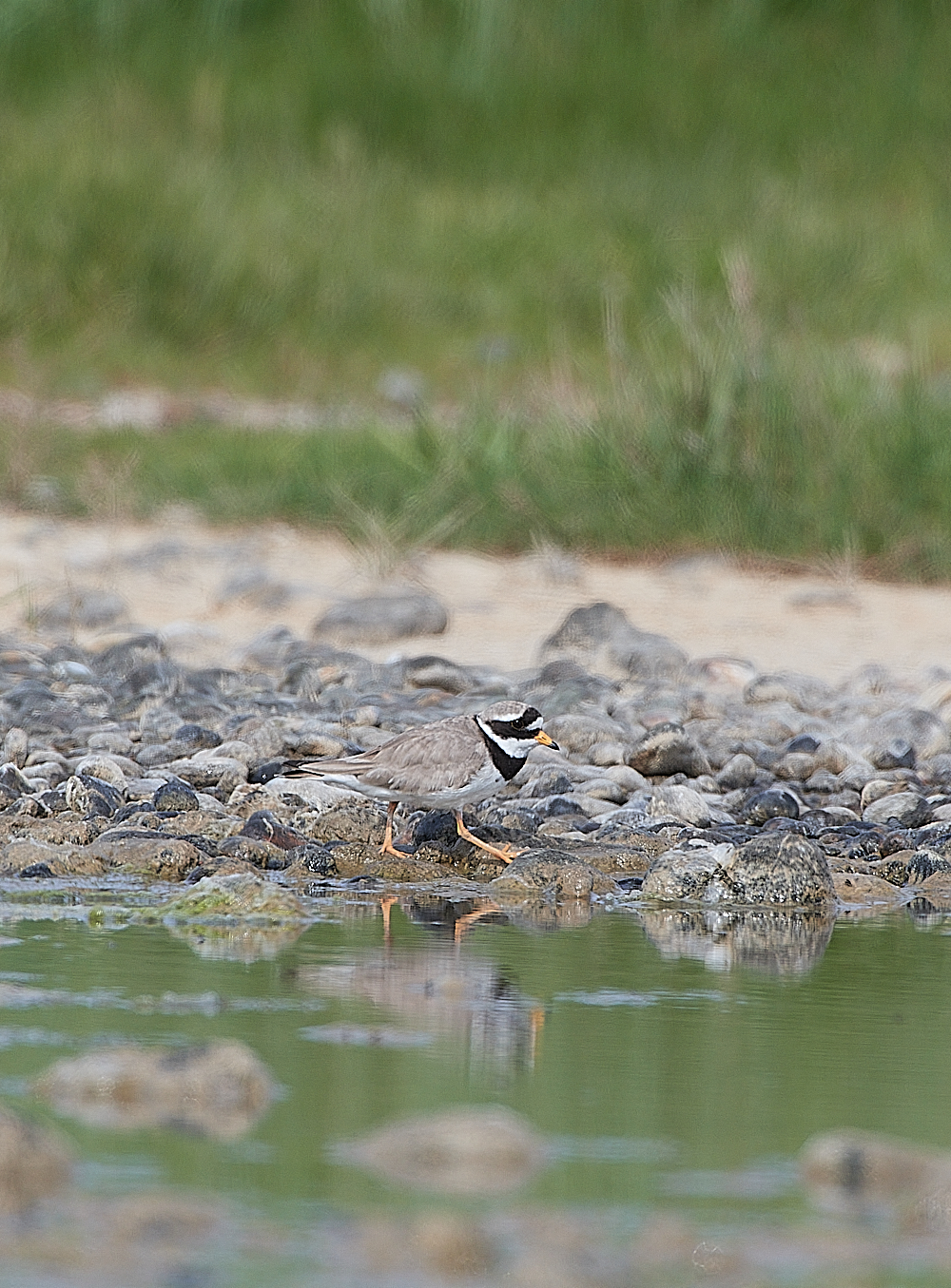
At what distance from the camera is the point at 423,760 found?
5.53 metres

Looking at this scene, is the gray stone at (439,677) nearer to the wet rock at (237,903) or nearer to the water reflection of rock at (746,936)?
the water reflection of rock at (746,936)

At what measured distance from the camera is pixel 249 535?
10203mm

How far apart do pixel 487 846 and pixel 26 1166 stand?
272 cm

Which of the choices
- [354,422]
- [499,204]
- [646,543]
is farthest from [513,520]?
[499,204]

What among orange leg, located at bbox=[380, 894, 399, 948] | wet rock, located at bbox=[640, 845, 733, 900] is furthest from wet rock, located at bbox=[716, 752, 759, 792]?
orange leg, located at bbox=[380, 894, 399, 948]

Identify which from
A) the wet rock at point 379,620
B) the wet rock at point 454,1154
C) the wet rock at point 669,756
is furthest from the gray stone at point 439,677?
the wet rock at point 454,1154

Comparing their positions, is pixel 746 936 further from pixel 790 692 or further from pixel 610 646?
pixel 610 646

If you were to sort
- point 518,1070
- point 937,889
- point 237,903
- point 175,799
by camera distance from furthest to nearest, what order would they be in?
point 175,799 → point 937,889 → point 237,903 → point 518,1070

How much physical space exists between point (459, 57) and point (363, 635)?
12.2 metres

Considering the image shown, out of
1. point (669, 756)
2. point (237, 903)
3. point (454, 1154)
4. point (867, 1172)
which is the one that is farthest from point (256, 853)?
point (867, 1172)

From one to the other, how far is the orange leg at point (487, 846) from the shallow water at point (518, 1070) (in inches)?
16.8

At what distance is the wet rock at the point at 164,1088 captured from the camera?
10.7ft

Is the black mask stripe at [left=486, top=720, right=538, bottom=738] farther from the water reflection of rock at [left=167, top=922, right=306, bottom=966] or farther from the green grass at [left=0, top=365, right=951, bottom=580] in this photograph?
the green grass at [left=0, top=365, right=951, bottom=580]

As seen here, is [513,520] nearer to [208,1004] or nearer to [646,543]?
[646,543]
